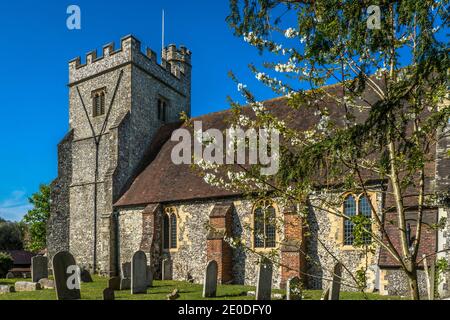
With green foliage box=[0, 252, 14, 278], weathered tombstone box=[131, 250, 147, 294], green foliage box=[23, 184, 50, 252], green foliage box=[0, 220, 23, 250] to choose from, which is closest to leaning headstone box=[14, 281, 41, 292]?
weathered tombstone box=[131, 250, 147, 294]

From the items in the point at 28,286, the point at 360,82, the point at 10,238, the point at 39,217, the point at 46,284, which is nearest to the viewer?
the point at 360,82

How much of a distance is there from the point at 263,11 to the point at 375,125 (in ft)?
6.76

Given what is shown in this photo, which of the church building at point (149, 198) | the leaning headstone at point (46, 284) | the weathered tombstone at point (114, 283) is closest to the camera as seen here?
the weathered tombstone at point (114, 283)

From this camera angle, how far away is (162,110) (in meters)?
26.8

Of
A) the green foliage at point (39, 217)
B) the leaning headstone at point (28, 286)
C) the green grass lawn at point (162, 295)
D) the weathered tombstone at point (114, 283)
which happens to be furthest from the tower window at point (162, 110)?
the green foliage at point (39, 217)

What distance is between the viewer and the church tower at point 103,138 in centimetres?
2348

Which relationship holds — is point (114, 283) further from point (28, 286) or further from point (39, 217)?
point (39, 217)

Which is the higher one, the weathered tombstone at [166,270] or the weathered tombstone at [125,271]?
the weathered tombstone at [125,271]

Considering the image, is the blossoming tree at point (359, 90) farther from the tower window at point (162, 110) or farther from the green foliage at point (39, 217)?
the green foliage at point (39, 217)

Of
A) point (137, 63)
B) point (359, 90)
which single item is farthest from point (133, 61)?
point (359, 90)

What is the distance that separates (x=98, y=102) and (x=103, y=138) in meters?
2.59

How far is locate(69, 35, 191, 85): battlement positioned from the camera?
2480 centimetres

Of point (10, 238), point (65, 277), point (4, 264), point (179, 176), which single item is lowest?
point (10, 238)

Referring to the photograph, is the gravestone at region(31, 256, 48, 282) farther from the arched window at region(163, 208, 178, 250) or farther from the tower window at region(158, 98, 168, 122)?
the tower window at region(158, 98, 168, 122)
